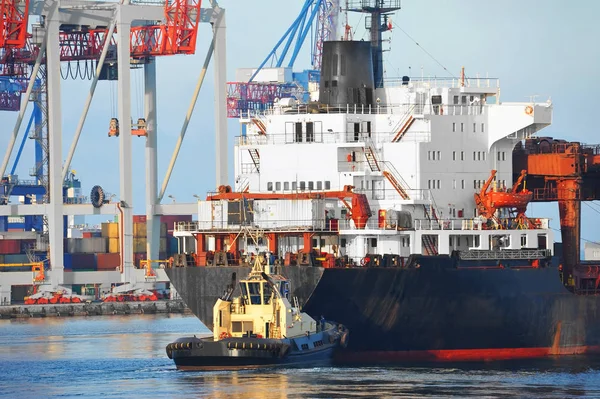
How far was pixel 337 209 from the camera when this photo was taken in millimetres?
55406

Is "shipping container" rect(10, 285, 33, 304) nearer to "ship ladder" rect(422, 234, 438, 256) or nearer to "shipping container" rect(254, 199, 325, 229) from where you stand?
"shipping container" rect(254, 199, 325, 229)

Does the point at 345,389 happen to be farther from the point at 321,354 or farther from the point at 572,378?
the point at 572,378

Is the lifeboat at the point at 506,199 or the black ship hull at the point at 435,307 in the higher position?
the lifeboat at the point at 506,199

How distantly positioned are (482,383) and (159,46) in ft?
158

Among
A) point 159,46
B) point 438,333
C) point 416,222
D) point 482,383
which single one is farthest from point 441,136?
point 159,46

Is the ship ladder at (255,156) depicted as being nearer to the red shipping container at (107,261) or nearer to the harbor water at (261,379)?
the harbor water at (261,379)

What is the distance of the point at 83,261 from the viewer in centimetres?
10512

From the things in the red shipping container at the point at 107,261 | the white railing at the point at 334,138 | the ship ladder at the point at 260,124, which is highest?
the ship ladder at the point at 260,124

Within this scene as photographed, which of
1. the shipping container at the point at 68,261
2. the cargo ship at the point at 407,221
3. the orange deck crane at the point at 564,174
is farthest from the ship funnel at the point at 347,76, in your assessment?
the shipping container at the point at 68,261

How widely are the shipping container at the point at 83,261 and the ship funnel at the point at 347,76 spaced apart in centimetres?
4781

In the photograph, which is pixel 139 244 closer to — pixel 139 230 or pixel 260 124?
pixel 139 230

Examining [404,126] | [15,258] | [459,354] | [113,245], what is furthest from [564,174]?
[113,245]

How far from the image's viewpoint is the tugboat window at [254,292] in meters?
51.2

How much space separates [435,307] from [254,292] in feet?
22.7
